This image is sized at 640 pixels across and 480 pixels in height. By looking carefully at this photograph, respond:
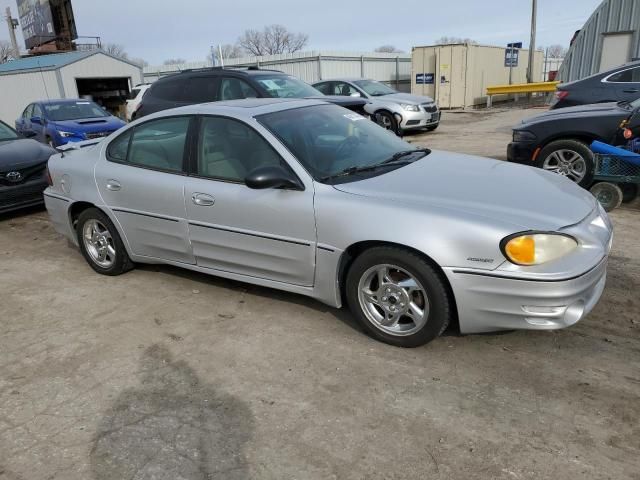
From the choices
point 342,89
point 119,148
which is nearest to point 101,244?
point 119,148

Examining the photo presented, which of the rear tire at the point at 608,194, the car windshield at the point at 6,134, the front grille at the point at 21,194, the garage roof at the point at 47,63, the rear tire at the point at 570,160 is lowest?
the rear tire at the point at 608,194

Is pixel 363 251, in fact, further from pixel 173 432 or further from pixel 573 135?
pixel 573 135

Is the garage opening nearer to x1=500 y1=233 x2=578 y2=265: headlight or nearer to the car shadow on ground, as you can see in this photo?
the car shadow on ground

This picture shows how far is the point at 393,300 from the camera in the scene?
331 cm

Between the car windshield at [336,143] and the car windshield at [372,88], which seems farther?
the car windshield at [372,88]

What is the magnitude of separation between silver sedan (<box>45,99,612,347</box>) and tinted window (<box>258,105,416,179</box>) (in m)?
0.01

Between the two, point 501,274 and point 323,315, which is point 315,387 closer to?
point 323,315

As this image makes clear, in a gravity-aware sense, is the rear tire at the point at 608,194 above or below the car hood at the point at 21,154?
below

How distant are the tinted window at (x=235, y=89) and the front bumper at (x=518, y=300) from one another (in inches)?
249

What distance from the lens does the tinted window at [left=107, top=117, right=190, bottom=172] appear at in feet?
13.7

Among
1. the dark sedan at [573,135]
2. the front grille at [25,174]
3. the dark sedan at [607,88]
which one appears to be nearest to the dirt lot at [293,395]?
the dark sedan at [573,135]

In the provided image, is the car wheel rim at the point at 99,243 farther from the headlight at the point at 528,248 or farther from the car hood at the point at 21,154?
the headlight at the point at 528,248

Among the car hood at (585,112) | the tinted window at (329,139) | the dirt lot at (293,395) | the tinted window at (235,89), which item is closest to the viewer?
the dirt lot at (293,395)

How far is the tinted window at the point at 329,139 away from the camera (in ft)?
12.2
